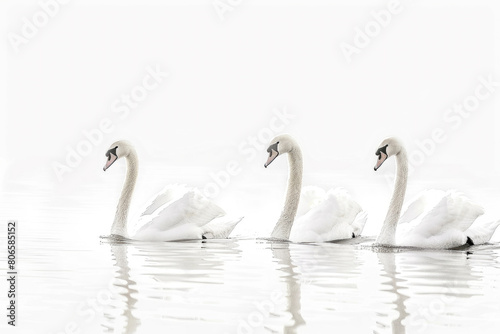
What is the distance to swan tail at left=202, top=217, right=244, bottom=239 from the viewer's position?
17.0 metres

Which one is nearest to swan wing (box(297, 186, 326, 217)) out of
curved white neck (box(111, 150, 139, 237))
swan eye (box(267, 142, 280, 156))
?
swan eye (box(267, 142, 280, 156))

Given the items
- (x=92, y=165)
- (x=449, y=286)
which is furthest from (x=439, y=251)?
(x=92, y=165)

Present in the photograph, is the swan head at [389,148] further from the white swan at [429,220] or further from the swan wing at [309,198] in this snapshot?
the swan wing at [309,198]

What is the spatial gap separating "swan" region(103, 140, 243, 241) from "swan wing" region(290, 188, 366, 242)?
3.41 feet

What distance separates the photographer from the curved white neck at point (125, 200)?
17219mm

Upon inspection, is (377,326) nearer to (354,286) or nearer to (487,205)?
(354,286)

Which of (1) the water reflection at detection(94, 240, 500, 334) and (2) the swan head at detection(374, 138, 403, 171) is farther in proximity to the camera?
(2) the swan head at detection(374, 138, 403, 171)

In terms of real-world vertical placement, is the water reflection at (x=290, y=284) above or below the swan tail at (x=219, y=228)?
below

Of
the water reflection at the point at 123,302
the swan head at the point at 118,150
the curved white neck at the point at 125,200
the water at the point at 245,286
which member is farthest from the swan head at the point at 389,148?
the water reflection at the point at 123,302

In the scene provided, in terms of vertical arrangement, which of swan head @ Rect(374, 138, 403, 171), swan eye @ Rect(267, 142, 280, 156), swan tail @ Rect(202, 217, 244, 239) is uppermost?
swan eye @ Rect(267, 142, 280, 156)

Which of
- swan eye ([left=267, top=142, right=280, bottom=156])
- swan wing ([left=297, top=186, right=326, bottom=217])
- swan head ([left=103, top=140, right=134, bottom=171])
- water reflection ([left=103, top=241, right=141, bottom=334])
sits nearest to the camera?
water reflection ([left=103, top=241, right=141, bottom=334])

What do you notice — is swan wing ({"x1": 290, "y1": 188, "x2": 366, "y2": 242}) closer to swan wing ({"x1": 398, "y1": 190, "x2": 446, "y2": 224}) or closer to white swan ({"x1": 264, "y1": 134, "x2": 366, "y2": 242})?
white swan ({"x1": 264, "y1": 134, "x2": 366, "y2": 242})

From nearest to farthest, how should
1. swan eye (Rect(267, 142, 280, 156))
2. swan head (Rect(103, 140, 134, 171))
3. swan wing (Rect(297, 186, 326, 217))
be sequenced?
swan eye (Rect(267, 142, 280, 156)) < swan wing (Rect(297, 186, 326, 217)) < swan head (Rect(103, 140, 134, 171))

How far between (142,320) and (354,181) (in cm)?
2239
